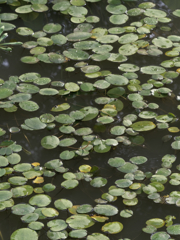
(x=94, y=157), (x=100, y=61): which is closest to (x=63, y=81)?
(x=100, y=61)

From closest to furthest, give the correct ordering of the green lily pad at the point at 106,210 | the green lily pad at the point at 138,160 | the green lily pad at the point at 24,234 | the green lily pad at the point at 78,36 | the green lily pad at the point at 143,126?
the green lily pad at the point at 24,234 → the green lily pad at the point at 106,210 → the green lily pad at the point at 138,160 → the green lily pad at the point at 143,126 → the green lily pad at the point at 78,36

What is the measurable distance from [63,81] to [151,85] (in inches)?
24.5

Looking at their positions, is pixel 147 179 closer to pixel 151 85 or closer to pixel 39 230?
pixel 39 230

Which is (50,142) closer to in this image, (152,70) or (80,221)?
(80,221)

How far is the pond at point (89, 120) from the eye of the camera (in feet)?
5.08

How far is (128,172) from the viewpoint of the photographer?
172 centimetres

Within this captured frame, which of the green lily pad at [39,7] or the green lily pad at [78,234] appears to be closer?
the green lily pad at [78,234]

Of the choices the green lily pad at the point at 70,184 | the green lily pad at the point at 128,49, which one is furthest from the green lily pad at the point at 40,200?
the green lily pad at the point at 128,49

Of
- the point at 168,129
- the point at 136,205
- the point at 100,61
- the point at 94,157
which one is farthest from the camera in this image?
the point at 100,61

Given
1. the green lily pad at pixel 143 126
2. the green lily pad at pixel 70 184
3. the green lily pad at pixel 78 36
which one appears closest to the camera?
the green lily pad at pixel 70 184

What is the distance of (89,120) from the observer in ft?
6.66

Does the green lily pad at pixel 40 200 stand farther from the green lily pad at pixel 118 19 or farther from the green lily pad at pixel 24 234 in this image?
the green lily pad at pixel 118 19

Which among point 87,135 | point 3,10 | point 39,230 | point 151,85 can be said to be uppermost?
point 3,10

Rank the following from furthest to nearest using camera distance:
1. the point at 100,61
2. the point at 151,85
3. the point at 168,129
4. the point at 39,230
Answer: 1. the point at 100,61
2. the point at 151,85
3. the point at 168,129
4. the point at 39,230
